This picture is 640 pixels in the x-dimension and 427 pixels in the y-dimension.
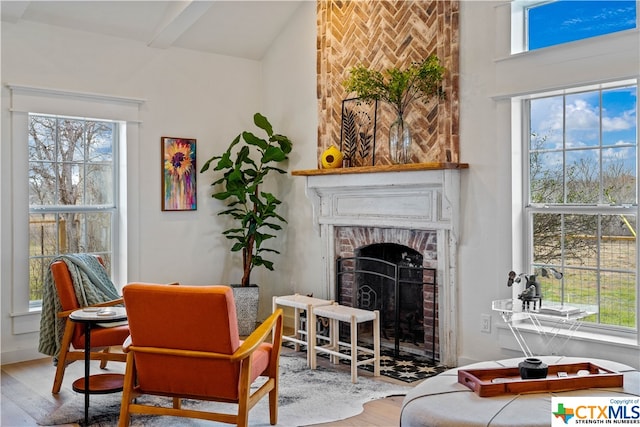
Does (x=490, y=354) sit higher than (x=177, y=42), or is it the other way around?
(x=177, y=42)

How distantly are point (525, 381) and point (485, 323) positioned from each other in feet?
5.97

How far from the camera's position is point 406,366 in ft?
14.7

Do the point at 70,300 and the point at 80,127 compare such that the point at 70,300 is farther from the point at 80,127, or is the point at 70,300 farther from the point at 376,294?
the point at 376,294

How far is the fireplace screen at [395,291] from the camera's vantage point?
4.70m

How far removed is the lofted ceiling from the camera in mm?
4781

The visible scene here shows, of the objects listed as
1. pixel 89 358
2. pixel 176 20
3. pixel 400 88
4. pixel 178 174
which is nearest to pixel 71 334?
pixel 89 358

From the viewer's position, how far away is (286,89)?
5977mm

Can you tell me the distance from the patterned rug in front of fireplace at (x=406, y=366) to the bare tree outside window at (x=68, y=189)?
235 cm

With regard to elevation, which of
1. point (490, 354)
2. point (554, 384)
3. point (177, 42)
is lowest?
point (490, 354)

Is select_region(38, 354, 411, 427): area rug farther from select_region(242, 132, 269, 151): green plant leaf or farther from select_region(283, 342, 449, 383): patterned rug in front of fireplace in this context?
select_region(242, 132, 269, 151): green plant leaf

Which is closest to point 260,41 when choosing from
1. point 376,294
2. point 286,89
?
point 286,89

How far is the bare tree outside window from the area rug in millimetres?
1678

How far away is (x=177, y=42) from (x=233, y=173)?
135cm

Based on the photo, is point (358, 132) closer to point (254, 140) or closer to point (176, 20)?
point (254, 140)
